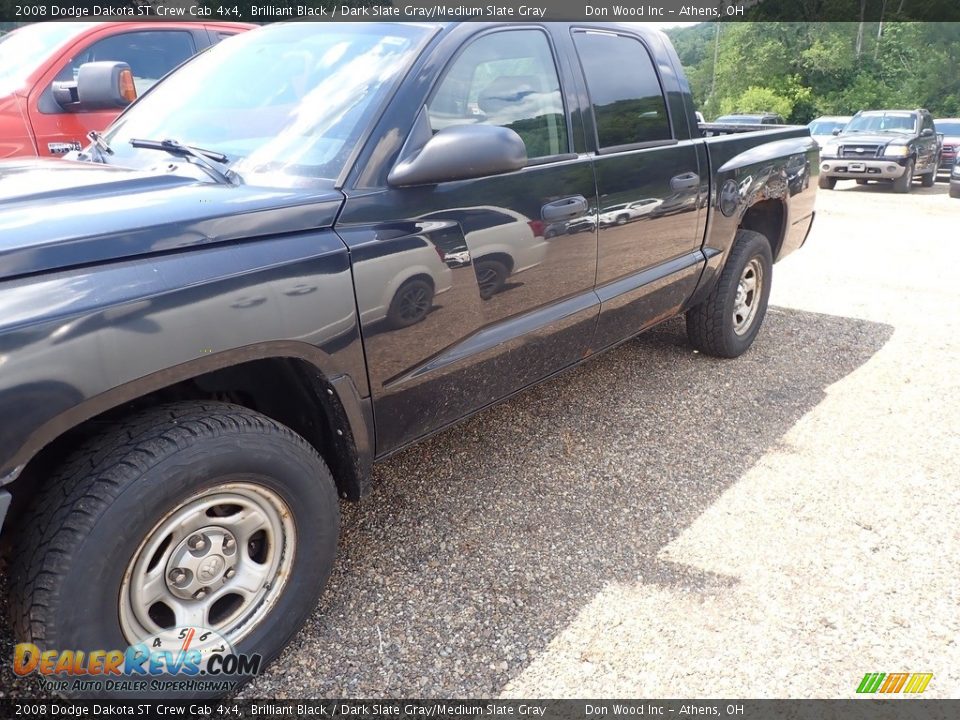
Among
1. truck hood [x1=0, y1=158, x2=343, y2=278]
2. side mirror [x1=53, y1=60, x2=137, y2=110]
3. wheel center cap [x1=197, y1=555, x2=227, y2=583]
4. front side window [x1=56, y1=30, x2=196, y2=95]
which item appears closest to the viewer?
truck hood [x1=0, y1=158, x2=343, y2=278]

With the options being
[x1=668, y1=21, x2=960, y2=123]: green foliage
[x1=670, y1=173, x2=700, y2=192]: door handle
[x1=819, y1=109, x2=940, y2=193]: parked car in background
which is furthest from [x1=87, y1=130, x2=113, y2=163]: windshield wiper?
[x1=668, y1=21, x2=960, y2=123]: green foliage

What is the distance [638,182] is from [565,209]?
1.91ft

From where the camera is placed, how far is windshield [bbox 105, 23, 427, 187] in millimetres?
2225

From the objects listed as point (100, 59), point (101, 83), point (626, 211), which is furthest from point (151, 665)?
point (100, 59)

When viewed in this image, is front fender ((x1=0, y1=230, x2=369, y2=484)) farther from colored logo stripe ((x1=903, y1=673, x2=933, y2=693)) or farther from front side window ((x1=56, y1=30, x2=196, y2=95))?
front side window ((x1=56, y1=30, x2=196, y2=95))

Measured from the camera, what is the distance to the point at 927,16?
39094 millimetres

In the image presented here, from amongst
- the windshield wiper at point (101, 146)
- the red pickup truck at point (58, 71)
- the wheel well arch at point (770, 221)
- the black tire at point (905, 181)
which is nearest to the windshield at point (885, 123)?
the black tire at point (905, 181)

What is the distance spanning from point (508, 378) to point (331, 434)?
831 mm

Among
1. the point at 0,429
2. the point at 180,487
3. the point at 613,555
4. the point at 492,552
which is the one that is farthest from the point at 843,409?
the point at 0,429

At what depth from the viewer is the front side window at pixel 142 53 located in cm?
543

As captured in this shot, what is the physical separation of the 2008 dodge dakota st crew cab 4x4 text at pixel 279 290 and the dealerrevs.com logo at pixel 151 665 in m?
0.04

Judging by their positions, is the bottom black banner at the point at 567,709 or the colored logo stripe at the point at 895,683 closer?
the bottom black banner at the point at 567,709

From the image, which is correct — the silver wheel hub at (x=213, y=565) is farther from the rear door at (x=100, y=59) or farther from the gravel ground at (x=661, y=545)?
the rear door at (x=100, y=59)

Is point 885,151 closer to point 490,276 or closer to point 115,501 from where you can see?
point 490,276
